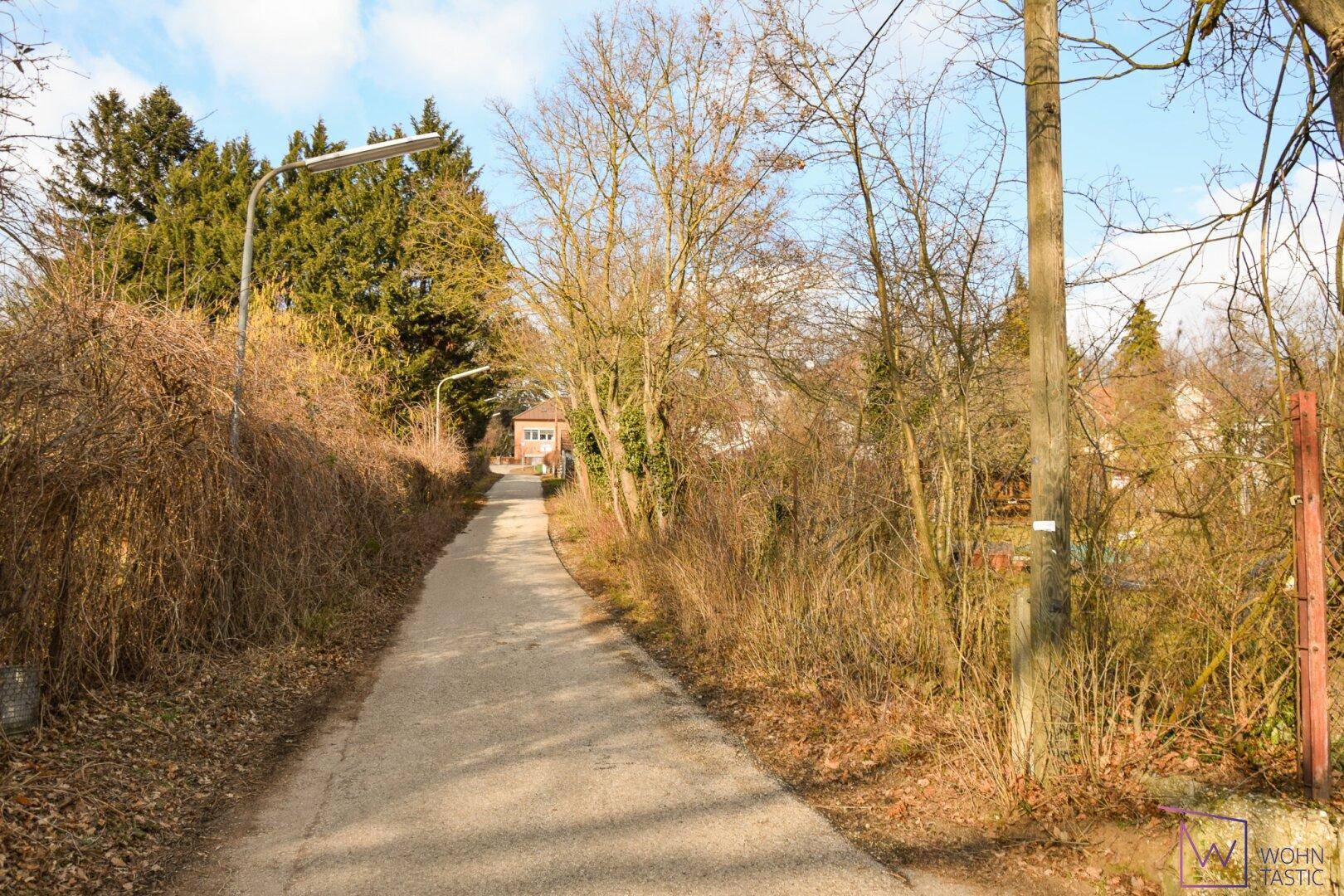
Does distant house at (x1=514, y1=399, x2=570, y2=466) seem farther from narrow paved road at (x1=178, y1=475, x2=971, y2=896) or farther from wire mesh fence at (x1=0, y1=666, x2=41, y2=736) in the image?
wire mesh fence at (x1=0, y1=666, x2=41, y2=736)

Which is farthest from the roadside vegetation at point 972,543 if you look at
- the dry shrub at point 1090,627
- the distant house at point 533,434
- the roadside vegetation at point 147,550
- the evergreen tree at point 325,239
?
the distant house at point 533,434

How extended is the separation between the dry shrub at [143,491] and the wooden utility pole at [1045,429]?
6170 mm

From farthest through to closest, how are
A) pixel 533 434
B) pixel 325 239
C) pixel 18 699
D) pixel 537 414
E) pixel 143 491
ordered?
pixel 537 414, pixel 533 434, pixel 325 239, pixel 143 491, pixel 18 699

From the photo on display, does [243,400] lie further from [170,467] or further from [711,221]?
[711,221]

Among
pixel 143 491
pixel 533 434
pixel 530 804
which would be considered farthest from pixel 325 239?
pixel 533 434

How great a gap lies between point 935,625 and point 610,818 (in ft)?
9.81

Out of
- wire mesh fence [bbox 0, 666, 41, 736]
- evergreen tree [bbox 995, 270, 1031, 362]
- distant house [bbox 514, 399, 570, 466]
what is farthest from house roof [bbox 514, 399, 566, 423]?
wire mesh fence [bbox 0, 666, 41, 736]

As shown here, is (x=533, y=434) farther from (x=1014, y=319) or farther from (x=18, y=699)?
(x=18, y=699)

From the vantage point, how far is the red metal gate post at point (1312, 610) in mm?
3852

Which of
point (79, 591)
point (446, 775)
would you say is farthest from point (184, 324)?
point (446, 775)

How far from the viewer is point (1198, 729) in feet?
16.3

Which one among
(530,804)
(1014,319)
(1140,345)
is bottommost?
(530,804)
